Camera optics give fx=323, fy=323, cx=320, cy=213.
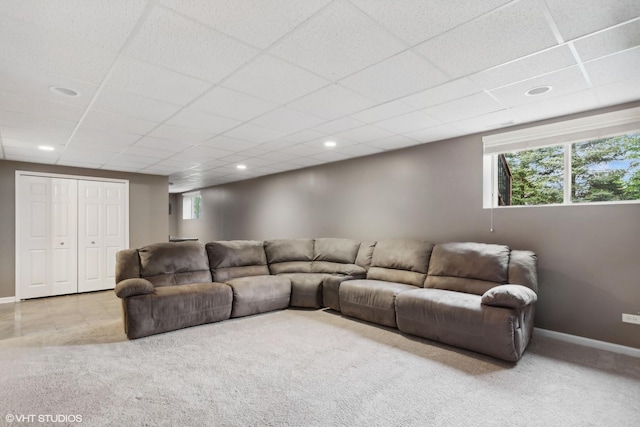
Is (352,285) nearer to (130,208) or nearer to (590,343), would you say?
(590,343)

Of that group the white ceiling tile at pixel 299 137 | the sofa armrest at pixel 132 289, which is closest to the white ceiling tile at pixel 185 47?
the white ceiling tile at pixel 299 137

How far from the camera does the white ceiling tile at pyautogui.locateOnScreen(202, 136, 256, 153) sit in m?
4.39

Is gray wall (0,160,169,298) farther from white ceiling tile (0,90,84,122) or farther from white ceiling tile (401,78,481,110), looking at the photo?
white ceiling tile (401,78,481,110)

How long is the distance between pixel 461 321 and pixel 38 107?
14.7 ft

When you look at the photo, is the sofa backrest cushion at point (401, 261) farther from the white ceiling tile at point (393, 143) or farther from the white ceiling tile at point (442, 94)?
the white ceiling tile at point (442, 94)

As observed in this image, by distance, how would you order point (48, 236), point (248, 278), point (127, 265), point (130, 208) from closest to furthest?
1. point (127, 265)
2. point (248, 278)
3. point (48, 236)
4. point (130, 208)

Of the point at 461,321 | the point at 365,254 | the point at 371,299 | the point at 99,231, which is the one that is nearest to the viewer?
the point at 461,321

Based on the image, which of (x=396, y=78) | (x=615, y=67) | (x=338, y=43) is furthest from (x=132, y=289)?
(x=615, y=67)

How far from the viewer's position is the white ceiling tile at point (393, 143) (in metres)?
4.41

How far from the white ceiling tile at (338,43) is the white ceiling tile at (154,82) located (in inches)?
34.8

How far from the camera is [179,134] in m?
4.07

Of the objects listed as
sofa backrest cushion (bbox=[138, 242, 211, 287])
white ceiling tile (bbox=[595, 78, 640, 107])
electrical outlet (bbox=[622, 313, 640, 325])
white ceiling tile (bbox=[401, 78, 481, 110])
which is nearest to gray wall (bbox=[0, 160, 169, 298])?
sofa backrest cushion (bbox=[138, 242, 211, 287])

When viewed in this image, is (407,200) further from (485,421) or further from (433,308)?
(485,421)

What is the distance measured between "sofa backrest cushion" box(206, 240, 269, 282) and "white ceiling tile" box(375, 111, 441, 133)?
2.72 m
